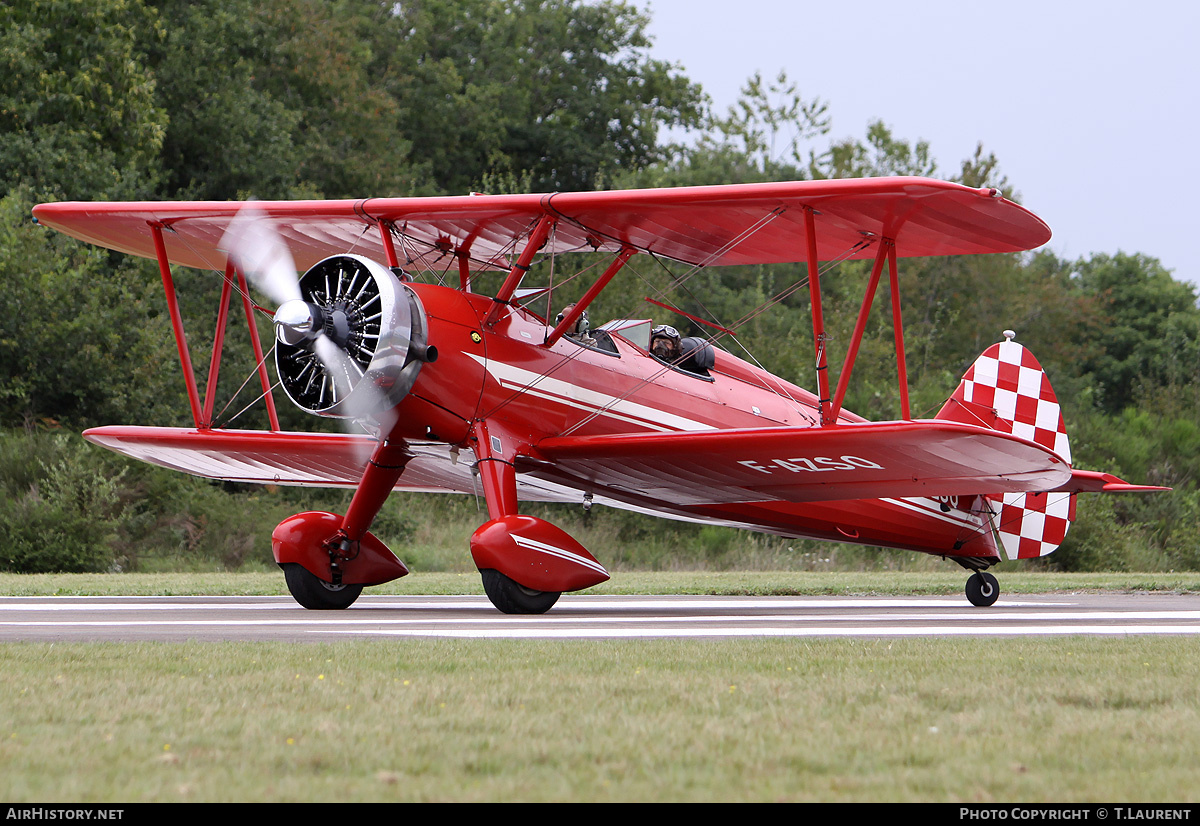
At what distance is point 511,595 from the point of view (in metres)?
9.24

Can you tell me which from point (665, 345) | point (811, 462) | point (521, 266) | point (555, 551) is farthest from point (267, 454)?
point (811, 462)

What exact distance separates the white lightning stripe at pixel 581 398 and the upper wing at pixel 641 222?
1186mm

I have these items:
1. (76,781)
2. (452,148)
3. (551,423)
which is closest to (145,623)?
(551,423)

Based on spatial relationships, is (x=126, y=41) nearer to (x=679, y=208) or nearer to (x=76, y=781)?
(x=679, y=208)

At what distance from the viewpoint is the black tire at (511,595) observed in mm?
9156

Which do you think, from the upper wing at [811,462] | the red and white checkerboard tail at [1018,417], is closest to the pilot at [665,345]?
the upper wing at [811,462]

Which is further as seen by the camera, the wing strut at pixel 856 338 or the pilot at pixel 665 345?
the pilot at pixel 665 345

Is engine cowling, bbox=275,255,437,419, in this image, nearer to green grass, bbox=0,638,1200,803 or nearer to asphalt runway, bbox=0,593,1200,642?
asphalt runway, bbox=0,593,1200,642

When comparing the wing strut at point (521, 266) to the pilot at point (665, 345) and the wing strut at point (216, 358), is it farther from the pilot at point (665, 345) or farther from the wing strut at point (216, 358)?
the wing strut at point (216, 358)

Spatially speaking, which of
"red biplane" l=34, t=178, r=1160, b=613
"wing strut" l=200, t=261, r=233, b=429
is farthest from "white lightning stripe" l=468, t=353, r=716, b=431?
"wing strut" l=200, t=261, r=233, b=429

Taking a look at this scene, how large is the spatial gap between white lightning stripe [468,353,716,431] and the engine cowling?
2.39ft

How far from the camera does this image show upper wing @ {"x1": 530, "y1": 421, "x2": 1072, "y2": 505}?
9.35 meters

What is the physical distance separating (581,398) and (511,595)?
6.78ft

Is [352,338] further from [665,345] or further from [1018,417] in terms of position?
[1018,417]
